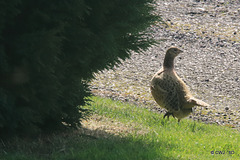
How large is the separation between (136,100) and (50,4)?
15.1 ft

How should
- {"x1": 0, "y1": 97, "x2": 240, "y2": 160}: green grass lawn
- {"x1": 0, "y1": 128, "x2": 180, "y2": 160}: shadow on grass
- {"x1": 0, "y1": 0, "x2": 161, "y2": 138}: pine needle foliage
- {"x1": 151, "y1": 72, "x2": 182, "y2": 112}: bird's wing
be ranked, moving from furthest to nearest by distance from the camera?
{"x1": 151, "y1": 72, "x2": 182, "y2": 112}: bird's wing < {"x1": 0, "y1": 97, "x2": 240, "y2": 160}: green grass lawn < {"x1": 0, "y1": 128, "x2": 180, "y2": 160}: shadow on grass < {"x1": 0, "y1": 0, "x2": 161, "y2": 138}: pine needle foliage

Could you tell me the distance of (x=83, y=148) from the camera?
16.5ft

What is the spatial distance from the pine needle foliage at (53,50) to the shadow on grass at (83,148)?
0.18 m

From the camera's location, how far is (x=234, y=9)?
1506 cm

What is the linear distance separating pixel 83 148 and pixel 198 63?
23.4 feet

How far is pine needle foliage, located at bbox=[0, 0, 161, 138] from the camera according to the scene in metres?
4.38

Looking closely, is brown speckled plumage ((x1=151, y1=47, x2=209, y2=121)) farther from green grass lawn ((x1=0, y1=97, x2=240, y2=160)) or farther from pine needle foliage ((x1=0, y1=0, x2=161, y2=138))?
pine needle foliage ((x1=0, y1=0, x2=161, y2=138))

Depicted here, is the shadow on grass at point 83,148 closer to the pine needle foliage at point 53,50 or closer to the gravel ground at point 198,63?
the pine needle foliage at point 53,50

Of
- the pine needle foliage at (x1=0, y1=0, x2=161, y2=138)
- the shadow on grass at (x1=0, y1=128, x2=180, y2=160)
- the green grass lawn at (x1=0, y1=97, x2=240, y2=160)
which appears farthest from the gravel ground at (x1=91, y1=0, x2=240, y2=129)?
the shadow on grass at (x1=0, y1=128, x2=180, y2=160)

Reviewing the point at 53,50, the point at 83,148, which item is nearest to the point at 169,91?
the point at 83,148

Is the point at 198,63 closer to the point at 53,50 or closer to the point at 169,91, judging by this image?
the point at 169,91

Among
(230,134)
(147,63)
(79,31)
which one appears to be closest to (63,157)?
(79,31)

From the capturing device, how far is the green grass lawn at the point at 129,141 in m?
4.84

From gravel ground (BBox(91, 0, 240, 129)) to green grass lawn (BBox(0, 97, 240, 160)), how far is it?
91 centimetres
